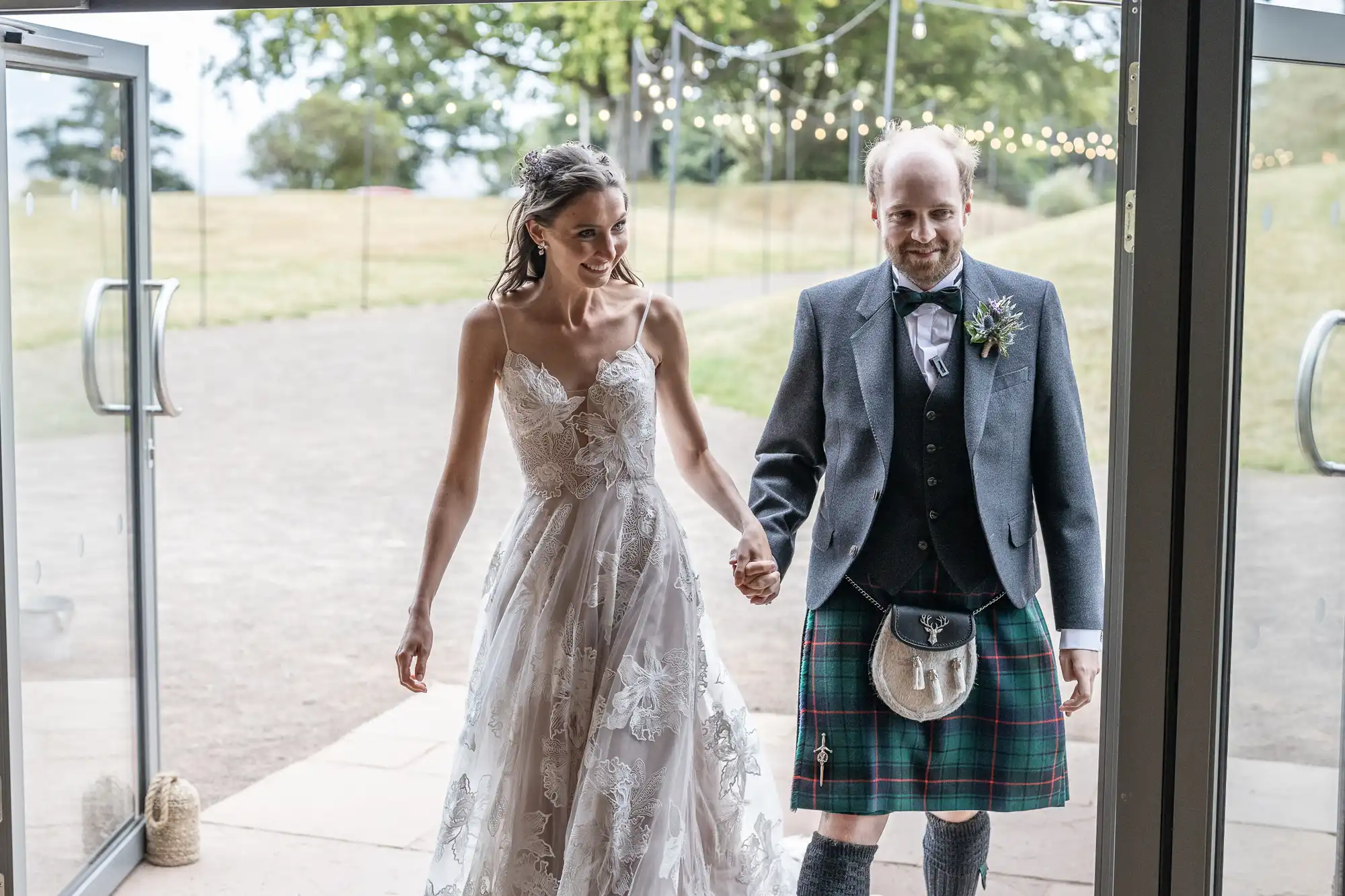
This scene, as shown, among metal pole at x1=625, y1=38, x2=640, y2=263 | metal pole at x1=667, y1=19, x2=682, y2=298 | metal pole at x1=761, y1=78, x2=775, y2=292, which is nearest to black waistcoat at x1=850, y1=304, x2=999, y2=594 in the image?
metal pole at x1=667, y1=19, x2=682, y2=298

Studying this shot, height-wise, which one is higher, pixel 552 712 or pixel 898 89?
pixel 898 89

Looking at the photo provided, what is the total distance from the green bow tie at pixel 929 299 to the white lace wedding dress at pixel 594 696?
537mm

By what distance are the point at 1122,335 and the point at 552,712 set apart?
125 cm

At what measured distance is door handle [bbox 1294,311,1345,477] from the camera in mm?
2160

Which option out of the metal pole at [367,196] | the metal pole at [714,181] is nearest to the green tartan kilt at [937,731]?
the metal pole at [714,181]

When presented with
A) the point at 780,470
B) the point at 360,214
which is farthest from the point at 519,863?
the point at 360,214

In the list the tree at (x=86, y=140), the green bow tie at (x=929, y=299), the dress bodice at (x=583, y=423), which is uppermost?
the tree at (x=86, y=140)

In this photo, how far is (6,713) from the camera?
2850 mm

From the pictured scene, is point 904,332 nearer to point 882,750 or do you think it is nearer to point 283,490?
point 882,750

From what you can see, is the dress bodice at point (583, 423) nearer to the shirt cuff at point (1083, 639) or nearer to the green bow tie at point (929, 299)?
the green bow tie at point (929, 299)

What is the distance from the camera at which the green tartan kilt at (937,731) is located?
251cm

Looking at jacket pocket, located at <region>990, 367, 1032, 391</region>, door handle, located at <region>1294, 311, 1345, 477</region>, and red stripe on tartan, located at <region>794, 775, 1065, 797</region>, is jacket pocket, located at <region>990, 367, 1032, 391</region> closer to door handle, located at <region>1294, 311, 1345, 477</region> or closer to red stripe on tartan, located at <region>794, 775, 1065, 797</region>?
door handle, located at <region>1294, 311, 1345, 477</region>

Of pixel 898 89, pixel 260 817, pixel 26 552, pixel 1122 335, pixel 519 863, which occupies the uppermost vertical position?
pixel 898 89

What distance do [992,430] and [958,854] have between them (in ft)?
2.59
